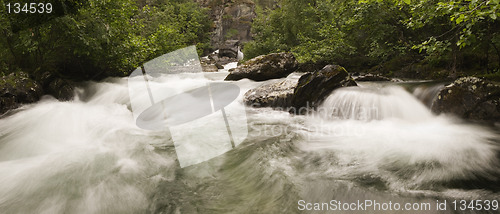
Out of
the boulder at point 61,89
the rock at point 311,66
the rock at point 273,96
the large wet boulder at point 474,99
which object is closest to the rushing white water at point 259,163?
the large wet boulder at point 474,99

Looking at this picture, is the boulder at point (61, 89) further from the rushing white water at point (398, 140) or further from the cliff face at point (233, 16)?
the cliff face at point (233, 16)

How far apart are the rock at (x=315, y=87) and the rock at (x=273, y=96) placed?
402 mm

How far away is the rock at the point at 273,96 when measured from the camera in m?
6.82

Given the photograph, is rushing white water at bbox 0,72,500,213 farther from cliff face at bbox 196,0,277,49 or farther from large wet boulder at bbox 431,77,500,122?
cliff face at bbox 196,0,277,49

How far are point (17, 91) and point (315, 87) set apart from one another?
8475 millimetres

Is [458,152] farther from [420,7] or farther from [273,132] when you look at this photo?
[420,7]

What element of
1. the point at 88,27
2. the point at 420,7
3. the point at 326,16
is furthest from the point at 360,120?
the point at 326,16

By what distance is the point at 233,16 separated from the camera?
36.8m

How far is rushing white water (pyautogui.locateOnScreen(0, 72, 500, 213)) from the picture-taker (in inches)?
97.3

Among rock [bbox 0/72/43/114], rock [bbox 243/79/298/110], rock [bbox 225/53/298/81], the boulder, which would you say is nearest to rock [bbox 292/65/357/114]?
rock [bbox 243/79/298/110]

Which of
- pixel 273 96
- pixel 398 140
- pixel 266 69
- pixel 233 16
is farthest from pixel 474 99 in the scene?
pixel 233 16

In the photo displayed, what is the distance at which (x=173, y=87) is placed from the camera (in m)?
10.2

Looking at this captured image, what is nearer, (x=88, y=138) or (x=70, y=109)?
(x=88, y=138)

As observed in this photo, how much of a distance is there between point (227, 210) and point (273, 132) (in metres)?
2.77
